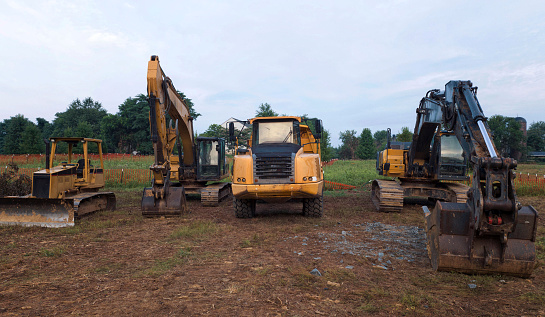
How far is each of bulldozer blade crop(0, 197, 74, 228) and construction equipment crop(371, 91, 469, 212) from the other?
842 centimetres

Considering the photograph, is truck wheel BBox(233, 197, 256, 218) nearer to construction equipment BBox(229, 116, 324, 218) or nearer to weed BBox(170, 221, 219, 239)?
construction equipment BBox(229, 116, 324, 218)

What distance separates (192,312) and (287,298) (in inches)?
43.1

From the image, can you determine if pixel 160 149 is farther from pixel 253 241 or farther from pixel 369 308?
pixel 369 308

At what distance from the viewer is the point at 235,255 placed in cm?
580

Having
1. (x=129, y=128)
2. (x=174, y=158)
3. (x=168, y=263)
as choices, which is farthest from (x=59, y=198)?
(x=129, y=128)

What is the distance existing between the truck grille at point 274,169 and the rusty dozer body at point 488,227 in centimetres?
370

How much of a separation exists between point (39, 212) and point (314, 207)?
684cm

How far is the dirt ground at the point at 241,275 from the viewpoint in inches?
149

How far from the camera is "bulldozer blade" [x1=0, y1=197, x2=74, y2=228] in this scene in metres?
8.16

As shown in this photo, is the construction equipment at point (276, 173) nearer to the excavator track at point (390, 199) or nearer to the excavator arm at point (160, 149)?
the excavator arm at point (160, 149)

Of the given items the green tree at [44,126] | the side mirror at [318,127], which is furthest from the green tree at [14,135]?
the side mirror at [318,127]

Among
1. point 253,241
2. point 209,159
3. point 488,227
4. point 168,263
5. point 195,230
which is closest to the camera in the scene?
point 488,227

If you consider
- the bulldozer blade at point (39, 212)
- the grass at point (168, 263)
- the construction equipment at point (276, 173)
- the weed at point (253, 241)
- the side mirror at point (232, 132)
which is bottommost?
the grass at point (168, 263)

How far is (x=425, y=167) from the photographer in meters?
10.8
